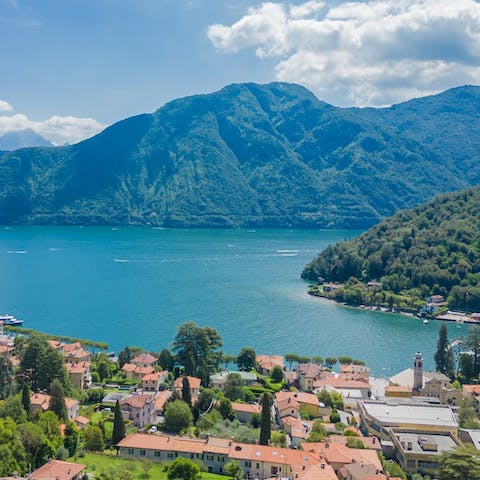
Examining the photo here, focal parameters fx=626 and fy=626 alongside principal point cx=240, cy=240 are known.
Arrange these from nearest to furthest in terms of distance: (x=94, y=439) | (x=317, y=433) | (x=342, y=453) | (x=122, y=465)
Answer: (x=122, y=465)
(x=342, y=453)
(x=94, y=439)
(x=317, y=433)

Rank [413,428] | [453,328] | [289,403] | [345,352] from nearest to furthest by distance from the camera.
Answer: [413,428], [289,403], [345,352], [453,328]

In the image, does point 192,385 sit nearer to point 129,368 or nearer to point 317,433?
point 129,368

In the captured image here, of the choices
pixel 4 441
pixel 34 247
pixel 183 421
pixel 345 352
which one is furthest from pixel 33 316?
pixel 34 247

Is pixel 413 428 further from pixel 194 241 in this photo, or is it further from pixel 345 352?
pixel 194 241

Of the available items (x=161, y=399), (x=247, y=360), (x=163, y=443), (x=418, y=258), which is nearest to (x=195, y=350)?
(x=247, y=360)

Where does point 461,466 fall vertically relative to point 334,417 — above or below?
above
